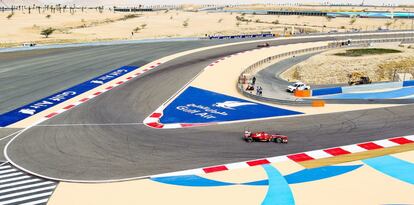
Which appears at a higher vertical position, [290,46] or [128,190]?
[290,46]

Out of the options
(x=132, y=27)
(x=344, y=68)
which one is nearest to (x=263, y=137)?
(x=344, y=68)

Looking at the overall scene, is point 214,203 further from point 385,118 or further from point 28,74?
point 28,74

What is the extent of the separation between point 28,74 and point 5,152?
92.3 ft

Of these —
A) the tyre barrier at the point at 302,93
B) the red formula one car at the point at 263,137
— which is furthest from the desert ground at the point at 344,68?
the red formula one car at the point at 263,137

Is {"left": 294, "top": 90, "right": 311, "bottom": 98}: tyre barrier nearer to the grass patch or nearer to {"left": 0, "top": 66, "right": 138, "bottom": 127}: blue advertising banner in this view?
{"left": 0, "top": 66, "right": 138, "bottom": 127}: blue advertising banner

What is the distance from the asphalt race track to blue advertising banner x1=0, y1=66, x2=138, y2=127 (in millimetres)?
3187

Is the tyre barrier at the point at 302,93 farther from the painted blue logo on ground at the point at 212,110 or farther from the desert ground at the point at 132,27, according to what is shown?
the desert ground at the point at 132,27

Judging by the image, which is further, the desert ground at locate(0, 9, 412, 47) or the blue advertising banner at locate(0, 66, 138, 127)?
the desert ground at locate(0, 9, 412, 47)

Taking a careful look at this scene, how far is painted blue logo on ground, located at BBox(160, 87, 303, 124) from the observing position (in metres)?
31.4

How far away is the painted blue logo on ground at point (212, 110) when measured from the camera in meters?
31.4

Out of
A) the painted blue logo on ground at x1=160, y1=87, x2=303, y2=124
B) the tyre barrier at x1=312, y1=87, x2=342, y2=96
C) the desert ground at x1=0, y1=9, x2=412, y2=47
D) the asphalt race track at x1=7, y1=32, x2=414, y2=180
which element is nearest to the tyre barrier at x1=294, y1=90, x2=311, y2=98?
the tyre barrier at x1=312, y1=87, x2=342, y2=96

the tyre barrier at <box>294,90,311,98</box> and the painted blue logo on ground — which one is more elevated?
the tyre barrier at <box>294,90,311,98</box>

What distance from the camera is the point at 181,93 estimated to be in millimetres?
40500

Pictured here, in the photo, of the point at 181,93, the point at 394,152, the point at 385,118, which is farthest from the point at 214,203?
the point at 181,93
